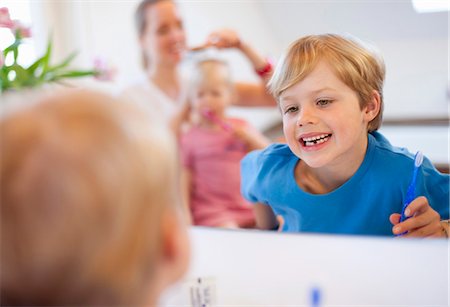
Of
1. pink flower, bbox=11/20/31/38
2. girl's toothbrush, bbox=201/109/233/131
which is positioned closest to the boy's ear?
girl's toothbrush, bbox=201/109/233/131

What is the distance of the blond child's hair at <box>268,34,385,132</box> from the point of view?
0.96 metres

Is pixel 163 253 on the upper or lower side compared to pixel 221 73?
lower

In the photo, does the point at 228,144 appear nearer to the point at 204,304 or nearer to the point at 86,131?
the point at 204,304

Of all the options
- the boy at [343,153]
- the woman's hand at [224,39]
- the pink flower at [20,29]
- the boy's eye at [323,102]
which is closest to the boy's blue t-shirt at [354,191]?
the boy at [343,153]

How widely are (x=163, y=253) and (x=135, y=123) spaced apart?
118 mm

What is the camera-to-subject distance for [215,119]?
123 cm

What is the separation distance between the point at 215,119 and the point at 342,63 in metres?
0.35

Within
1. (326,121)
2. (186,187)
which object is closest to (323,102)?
(326,121)

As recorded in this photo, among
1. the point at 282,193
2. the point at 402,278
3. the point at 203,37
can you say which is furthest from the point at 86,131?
the point at 402,278

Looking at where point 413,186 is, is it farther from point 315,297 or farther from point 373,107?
point 315,297

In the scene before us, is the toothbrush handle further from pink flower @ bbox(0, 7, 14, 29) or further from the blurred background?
pink flower @ bbox(0, 7, 14, 29)

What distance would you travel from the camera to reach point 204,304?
1210mm

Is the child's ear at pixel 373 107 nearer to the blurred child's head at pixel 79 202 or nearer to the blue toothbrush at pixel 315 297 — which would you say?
the blue toothbrush at pixel 315 297

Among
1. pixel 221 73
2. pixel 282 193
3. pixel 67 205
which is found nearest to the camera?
pixel 67 205
